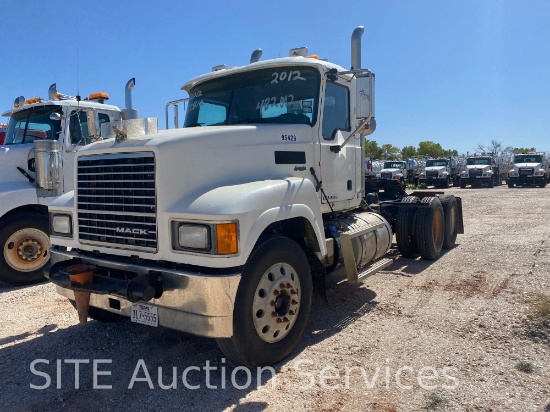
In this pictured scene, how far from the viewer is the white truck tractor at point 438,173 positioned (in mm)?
34031

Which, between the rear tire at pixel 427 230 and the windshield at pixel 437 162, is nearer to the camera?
the rear tire at pixel 427 230

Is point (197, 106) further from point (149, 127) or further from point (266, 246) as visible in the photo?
point (266, 246)

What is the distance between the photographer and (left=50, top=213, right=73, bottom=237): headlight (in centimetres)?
433

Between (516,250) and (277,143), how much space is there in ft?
20.2

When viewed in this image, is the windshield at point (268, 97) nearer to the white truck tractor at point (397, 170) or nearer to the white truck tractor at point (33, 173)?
the white truck tractor at point (33, 173)

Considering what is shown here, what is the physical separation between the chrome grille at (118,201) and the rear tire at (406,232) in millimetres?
5218

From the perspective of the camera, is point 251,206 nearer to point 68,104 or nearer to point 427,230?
point 427,230

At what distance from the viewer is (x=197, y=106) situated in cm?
549

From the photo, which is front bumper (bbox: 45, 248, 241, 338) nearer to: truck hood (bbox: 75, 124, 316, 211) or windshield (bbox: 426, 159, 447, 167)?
truck hood (bbox: 75, 124, 316, 211)

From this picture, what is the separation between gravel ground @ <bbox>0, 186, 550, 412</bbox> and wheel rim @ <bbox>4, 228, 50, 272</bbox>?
22.9 inches

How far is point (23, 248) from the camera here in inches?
270

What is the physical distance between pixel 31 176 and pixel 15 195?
1.74 ft

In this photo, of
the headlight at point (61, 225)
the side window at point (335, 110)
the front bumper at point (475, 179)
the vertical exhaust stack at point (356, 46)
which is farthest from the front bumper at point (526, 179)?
the headlight at point (61, 225)

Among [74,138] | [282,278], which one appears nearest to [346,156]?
[282,278]
